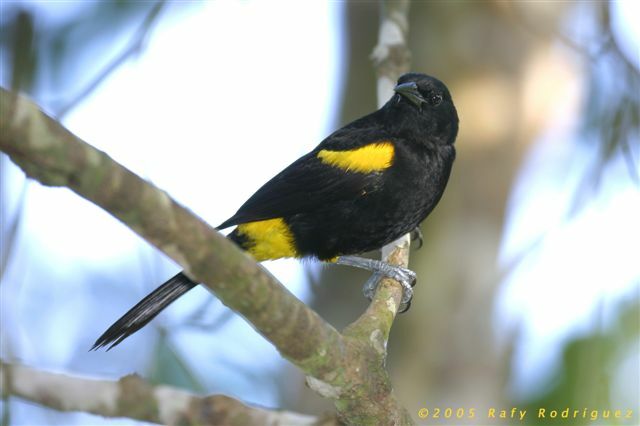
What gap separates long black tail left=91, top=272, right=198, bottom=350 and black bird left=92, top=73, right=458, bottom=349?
1.16ft

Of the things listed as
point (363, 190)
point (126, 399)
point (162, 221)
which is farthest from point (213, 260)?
point (363, 190)

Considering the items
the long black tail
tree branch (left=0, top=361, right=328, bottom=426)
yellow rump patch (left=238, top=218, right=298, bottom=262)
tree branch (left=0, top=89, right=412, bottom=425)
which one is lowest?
tree branch (left=0, top=361, right=328, bottom=426)

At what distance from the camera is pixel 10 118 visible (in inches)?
76.3

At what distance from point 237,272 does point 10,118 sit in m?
0.67

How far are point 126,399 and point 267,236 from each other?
223 cm

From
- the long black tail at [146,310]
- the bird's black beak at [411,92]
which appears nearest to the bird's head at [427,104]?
the bird's black beak at [411,92]

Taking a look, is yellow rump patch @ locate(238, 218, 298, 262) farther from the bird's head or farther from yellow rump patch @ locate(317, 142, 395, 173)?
the bird's head

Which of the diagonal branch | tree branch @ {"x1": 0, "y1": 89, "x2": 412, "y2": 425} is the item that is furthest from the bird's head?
the diagonal branch

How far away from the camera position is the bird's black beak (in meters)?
4.40

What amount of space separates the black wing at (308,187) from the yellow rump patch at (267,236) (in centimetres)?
8

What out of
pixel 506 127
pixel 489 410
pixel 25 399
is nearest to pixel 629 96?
pixel 506 127

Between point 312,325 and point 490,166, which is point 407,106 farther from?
point 312,325

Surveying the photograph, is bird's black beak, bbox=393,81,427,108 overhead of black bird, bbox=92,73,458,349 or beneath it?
overhead

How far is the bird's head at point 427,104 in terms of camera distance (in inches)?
175
